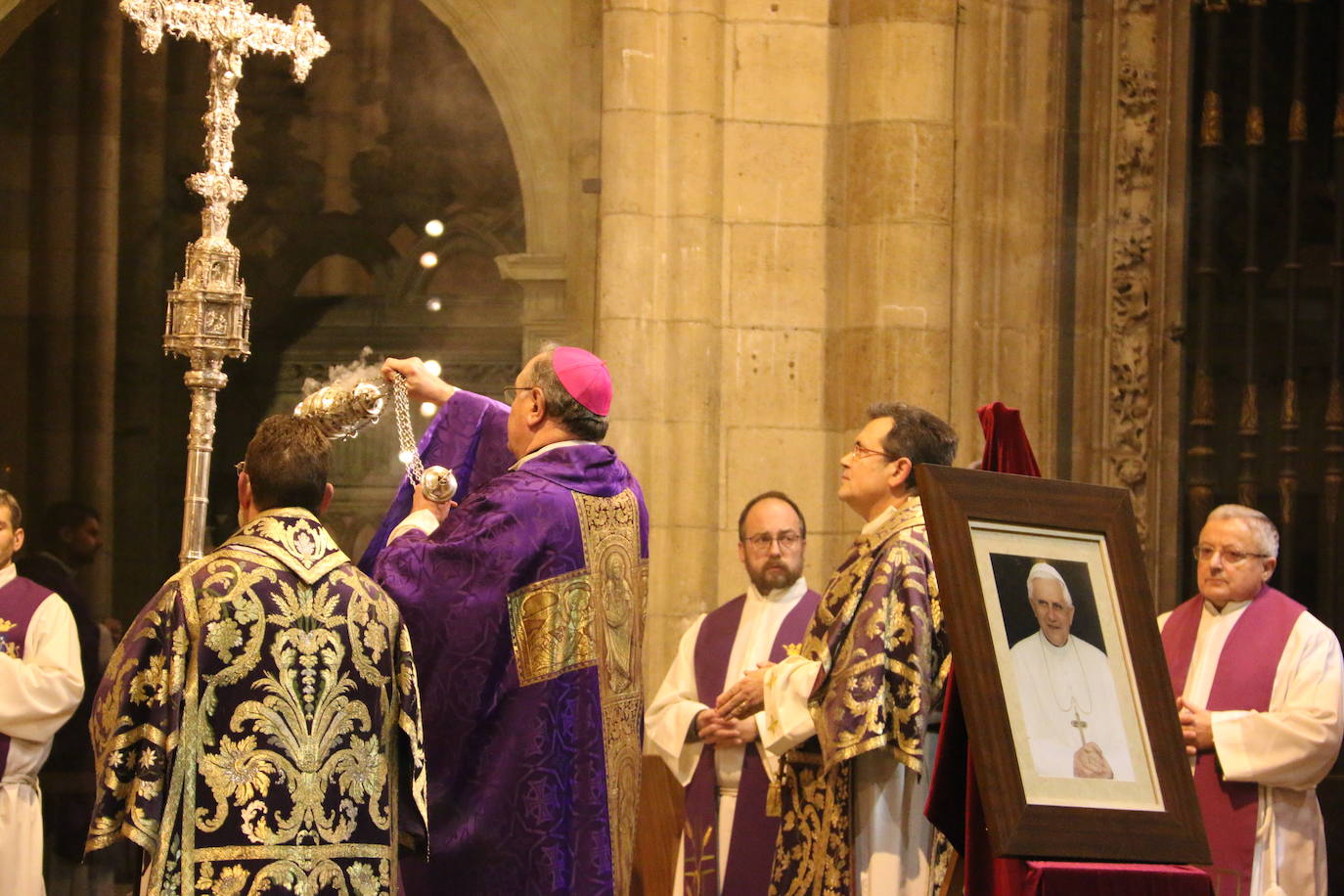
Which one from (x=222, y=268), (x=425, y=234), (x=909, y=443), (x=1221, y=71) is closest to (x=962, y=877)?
(x=909, y=443)

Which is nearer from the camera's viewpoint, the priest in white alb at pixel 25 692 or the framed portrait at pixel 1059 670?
the framed portrait at pixel 1059 670

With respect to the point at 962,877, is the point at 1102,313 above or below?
above

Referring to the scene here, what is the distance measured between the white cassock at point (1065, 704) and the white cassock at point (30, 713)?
3.43 m

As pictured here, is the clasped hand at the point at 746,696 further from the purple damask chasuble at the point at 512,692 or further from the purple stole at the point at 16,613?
the purple stole at the point at 16,613

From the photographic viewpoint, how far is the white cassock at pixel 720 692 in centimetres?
570

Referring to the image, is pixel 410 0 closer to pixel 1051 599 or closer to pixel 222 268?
pixel 222 268

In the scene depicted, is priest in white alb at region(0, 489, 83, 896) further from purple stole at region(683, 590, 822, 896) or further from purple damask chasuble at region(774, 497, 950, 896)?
purple damask chasuble at region(774, 497, 950, 896)

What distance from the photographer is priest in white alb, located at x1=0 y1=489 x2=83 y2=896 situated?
5.80m

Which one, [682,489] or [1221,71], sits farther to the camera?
[1221,71]

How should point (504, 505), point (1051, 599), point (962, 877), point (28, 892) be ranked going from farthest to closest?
point (28, 892)
point (504, 505)
point (962, 877)
point (1051, 599)

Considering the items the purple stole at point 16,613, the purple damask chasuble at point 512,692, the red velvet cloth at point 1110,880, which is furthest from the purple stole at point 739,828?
the red velvet cloth at point 1110,880

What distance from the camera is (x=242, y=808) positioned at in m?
→ 3.70

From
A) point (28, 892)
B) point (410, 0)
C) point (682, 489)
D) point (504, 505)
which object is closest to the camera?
point (504, 505)

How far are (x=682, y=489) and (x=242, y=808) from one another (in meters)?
3.28
